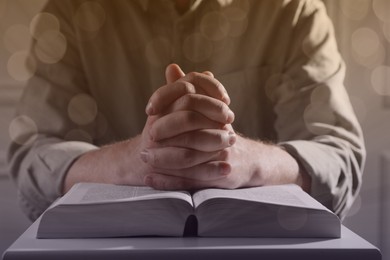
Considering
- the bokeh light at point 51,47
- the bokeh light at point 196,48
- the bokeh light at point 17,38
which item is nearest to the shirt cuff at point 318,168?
the bokeh light at point 196,48

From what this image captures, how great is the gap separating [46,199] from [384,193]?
116cm

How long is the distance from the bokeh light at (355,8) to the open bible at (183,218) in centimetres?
130

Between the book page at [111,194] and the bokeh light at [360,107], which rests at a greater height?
the book page at [111,194]

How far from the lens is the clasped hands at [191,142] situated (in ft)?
2.66

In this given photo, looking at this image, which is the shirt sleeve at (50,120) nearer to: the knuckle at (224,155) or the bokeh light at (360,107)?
the knuckle at (224,155)

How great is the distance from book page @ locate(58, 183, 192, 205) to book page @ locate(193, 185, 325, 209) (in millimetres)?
22

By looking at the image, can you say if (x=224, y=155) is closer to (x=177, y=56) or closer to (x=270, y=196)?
(x=270, y=196)

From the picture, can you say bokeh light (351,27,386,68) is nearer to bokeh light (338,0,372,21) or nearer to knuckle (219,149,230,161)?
bokeh light (338,0,372,21)

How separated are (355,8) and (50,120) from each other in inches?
41.0

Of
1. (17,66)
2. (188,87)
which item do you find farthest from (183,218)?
(17,66)

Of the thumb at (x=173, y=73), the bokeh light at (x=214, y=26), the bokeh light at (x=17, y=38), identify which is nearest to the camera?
the thumb at (x=173, y=73)

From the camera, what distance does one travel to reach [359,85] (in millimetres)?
1854

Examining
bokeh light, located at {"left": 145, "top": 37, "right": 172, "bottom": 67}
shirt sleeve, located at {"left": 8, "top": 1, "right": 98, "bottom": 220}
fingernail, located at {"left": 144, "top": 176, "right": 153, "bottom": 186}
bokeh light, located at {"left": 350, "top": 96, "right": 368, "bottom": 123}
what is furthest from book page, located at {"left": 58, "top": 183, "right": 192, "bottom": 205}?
bokeh light, located at {"left": 350, "top": 96, "right": 368, "bottom": 123}

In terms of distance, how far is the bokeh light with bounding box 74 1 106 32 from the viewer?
137cm
